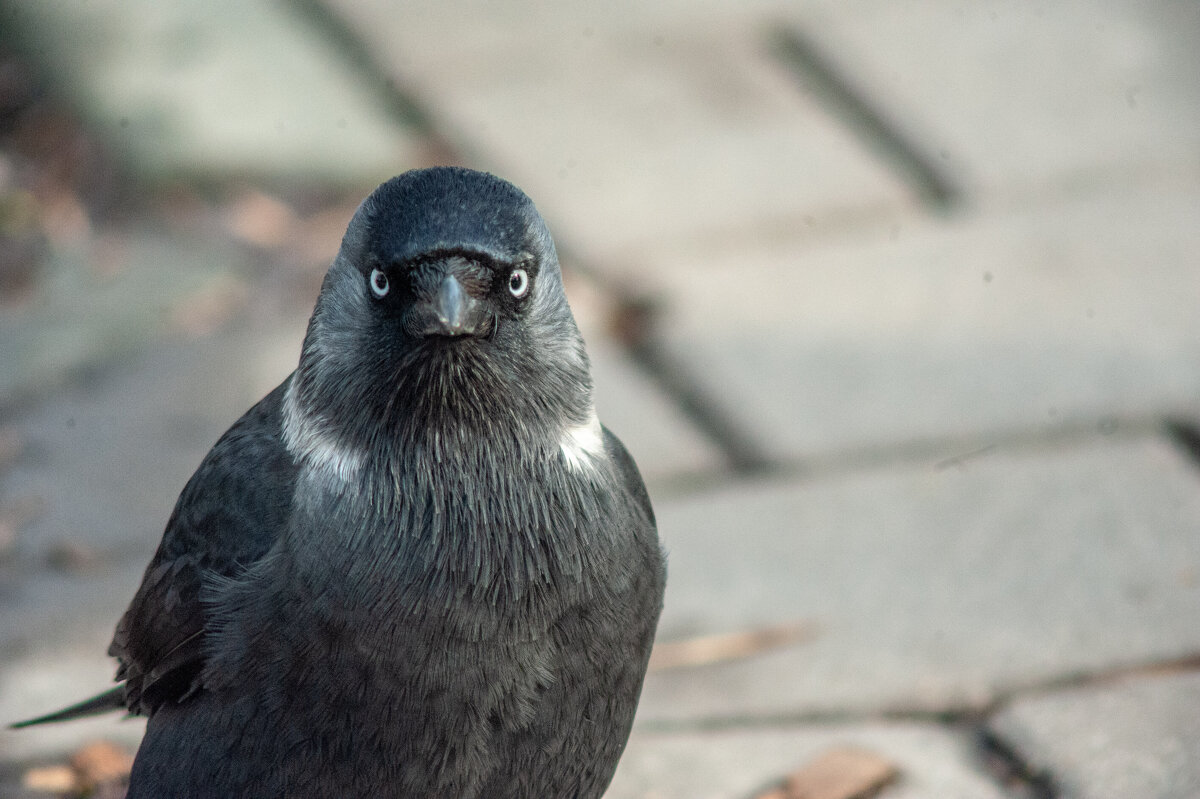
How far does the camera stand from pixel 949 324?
5.25 metres

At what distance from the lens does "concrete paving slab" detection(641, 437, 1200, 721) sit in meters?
3.84

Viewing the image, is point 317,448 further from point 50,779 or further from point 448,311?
point 50,779

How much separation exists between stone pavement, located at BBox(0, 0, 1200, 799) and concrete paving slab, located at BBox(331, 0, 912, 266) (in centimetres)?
2

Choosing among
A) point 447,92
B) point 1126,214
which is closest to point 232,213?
point 447,92

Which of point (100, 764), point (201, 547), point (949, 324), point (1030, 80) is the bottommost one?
point (100, 764)

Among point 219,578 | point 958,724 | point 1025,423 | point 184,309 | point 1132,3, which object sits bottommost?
point 958,724

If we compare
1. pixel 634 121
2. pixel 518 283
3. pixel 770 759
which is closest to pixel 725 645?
pixel 770 759

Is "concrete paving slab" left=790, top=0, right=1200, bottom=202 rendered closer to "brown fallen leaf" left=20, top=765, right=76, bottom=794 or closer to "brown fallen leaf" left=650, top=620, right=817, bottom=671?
"brown fallen leaf" left=650, top=620, right=817, bottom=671

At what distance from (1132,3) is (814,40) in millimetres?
1524

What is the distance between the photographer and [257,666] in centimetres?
285

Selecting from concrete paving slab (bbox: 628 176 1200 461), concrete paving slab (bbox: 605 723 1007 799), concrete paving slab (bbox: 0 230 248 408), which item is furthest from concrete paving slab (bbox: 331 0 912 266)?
concrete paving slab (bbox: 605 723 1007 799)

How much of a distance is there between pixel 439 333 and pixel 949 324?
116 inches

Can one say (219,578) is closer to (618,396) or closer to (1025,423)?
(618,396)

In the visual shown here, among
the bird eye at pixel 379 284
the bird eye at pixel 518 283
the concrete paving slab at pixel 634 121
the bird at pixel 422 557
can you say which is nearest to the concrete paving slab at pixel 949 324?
the concrete paving slab at pixel 634 121
